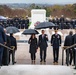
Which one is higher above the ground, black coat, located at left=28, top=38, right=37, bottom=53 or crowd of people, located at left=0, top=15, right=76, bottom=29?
black coat, located at left=28, top=38, right=37, bottom=53

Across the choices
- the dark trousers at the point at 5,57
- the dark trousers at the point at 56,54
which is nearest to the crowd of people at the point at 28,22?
the dark trousers at the point at 56,54

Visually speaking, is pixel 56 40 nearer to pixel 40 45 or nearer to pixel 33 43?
pixel 40 45

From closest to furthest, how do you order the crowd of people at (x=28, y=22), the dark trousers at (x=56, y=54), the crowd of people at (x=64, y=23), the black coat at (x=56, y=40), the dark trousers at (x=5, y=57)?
the dark trousers at (x=5, y=57), the black coat at (x=56, y=40), the dark trousers at (x=56, y=54), the crowd of people at (x=64, y=23), the crowd of people at (x=28, y=22)

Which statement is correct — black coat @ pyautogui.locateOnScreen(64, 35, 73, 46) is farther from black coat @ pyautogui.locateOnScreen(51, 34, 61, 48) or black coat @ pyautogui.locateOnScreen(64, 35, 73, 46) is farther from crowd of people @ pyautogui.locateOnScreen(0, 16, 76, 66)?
black coat @ pyautogui.locateOnScreen(51, 34, 61, 48)

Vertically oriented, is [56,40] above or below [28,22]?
above

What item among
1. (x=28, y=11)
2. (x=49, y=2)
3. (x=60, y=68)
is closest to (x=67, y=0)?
(x=49, y=2)

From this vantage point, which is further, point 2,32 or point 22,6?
point 22,6

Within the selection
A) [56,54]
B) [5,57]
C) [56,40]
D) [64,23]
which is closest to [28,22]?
[64,23]

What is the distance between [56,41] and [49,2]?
44524 mm

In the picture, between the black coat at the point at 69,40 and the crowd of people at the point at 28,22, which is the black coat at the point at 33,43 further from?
the crowd of people at the point at 28,22

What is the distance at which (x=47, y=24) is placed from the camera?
15281 millimetres

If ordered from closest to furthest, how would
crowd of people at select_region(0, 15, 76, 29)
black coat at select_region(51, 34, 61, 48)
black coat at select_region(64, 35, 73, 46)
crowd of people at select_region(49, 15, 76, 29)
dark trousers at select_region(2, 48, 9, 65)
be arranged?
dark trousers at select_region(2, 48, 9, 65) < black coat at select_region(64, 35, 73, 46) < black coat at select_region(51, 34, 61, 48) < crowd of people at select_region(49, 15, 76, 29) < crowd of people at select_region(0, 15, 76, 29)

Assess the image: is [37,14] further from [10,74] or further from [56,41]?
[10,74]

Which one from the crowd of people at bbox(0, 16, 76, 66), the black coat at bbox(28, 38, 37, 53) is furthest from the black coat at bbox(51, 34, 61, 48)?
the black coat at bbox(28, 38, 37, 53)
